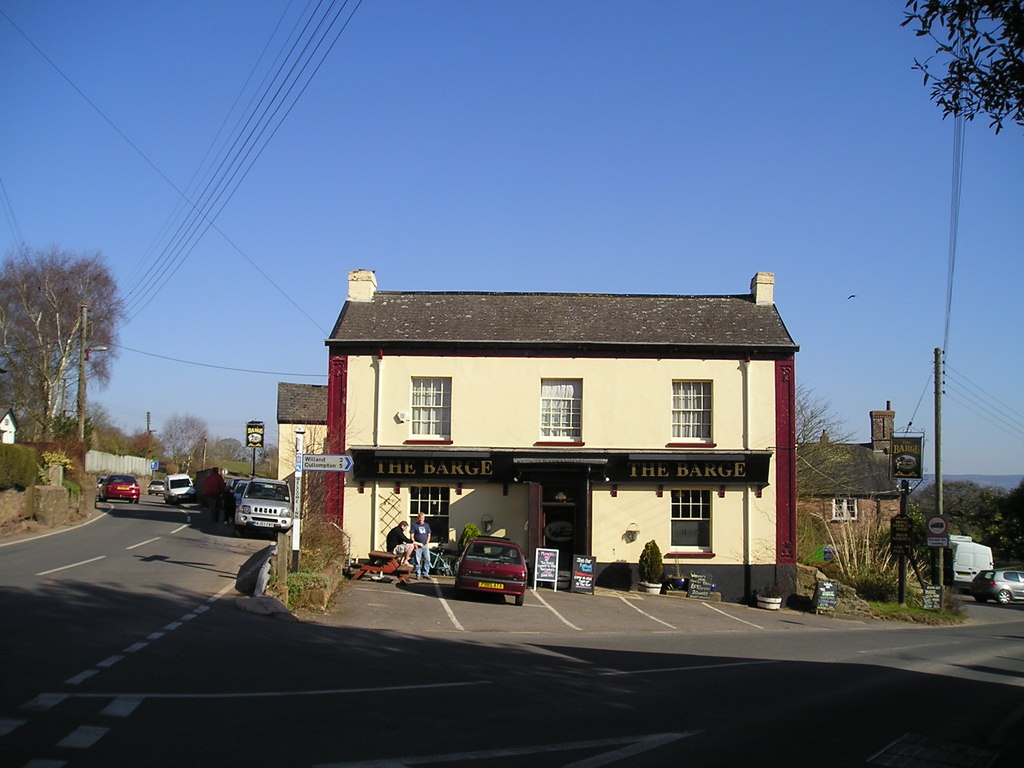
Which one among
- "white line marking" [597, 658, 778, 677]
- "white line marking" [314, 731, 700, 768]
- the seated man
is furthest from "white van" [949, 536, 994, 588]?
"white line marking" [314, 731, 700, 768]

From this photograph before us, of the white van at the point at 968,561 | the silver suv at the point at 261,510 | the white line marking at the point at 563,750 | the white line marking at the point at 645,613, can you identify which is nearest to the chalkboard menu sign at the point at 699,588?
the white line marking at the point at 645,613

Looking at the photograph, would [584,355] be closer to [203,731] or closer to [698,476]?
[698,476]

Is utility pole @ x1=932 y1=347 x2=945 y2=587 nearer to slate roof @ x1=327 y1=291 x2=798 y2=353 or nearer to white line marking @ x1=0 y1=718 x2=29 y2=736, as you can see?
slate roof @ x1=327 y1=291 x2=798 y2=353

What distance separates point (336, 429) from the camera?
27.2 meters

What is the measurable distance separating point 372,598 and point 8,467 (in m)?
13.5

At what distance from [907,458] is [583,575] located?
12772 millimetres

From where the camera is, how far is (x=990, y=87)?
805 centimetres

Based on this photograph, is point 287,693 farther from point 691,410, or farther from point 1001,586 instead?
point 1001,586

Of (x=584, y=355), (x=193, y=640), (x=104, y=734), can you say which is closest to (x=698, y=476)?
(x=584, y=355)

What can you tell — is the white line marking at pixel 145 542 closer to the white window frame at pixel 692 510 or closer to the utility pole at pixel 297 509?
the utility pole at pixel 297 509

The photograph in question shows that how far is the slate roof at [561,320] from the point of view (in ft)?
90.9

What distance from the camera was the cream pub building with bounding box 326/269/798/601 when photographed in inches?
1061

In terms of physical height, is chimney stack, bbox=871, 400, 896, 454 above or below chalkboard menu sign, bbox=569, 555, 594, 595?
above

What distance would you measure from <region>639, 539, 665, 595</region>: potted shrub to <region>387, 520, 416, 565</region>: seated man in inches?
267
